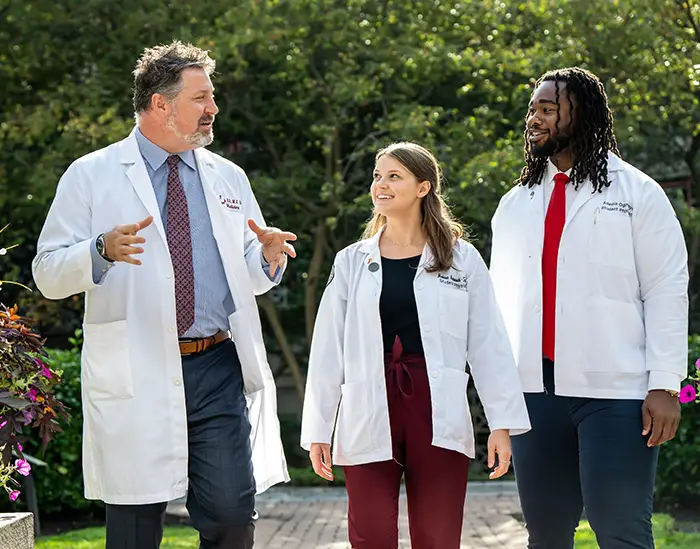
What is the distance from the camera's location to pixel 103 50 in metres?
12.0

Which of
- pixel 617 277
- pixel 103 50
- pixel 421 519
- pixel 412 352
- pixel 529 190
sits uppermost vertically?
pixel 103 50

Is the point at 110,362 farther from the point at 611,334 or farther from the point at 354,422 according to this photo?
the point at 611,334

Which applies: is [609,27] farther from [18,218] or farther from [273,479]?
[273,479]

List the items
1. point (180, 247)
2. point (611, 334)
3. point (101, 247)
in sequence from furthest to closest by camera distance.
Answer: point (180, 247) < point (611, 334) < point (101, 247)

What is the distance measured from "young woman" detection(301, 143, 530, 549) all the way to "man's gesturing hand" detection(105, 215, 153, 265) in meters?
0.82

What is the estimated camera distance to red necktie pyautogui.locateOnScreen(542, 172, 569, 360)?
463cm

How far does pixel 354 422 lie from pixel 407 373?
261 mm

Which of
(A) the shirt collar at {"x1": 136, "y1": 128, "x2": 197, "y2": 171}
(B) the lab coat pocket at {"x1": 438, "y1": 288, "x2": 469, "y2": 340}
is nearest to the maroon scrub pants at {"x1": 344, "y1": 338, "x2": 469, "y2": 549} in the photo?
(B) the lab coat pocket at {"x1": 438, "y1": 288, "x2": 469, "y2": 340}

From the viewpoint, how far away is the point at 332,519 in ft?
31.4

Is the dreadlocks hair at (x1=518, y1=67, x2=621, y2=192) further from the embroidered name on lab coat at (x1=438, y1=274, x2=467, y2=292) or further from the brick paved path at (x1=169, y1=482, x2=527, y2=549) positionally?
the brick paved path at (x1=169, y1=482, x2=527, y2=549)

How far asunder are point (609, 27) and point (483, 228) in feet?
8.09

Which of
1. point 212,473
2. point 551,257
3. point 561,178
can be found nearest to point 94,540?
point 212,473

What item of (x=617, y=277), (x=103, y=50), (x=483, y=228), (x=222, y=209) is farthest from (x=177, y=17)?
(x=617, y=277)

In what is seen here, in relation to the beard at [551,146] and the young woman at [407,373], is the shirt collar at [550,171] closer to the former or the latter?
the beard at [551,146]
